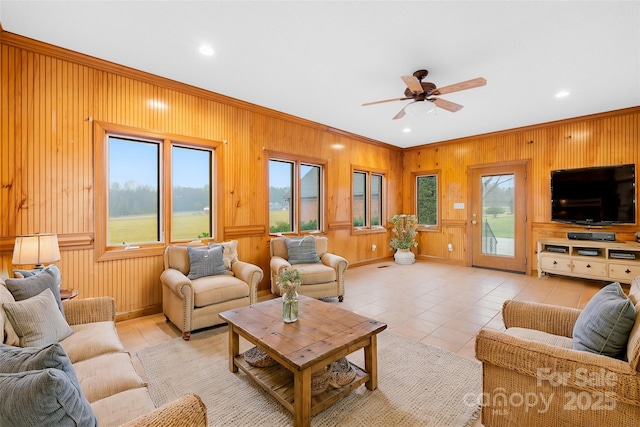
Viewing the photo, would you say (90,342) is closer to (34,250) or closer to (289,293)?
(34,250)

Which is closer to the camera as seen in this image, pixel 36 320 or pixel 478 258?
pixel 36 320

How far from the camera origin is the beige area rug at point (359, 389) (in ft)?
6.13

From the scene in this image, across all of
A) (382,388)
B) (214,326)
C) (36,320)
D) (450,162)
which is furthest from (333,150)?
(36,320)

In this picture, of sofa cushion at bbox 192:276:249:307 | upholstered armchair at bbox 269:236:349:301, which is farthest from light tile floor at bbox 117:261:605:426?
sofa cushion at bbox 192:276:249:307

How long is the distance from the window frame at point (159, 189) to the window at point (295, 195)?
102 centimetres

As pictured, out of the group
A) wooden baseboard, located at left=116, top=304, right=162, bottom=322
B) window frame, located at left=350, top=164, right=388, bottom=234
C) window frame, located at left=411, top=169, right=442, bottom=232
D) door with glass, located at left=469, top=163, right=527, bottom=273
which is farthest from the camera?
window frame, located at left=411, top=169, right=442, bottom=232

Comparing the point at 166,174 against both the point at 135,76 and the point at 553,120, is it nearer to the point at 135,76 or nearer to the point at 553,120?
the point at 135,76

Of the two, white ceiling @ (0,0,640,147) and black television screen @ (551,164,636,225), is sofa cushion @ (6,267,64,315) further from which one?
black television screen @ (551,164,636,225)

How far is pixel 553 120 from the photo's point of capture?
209 inches

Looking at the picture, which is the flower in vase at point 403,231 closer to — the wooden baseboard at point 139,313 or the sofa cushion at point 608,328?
the wooden baseboard at point 139,313

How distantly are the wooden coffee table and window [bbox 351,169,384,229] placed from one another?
421cm

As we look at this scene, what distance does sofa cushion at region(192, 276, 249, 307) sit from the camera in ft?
10.0

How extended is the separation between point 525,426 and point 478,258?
5.46 meters

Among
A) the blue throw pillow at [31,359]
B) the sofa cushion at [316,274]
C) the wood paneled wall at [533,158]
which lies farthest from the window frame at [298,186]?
the blue throw pillow at [31,359]
